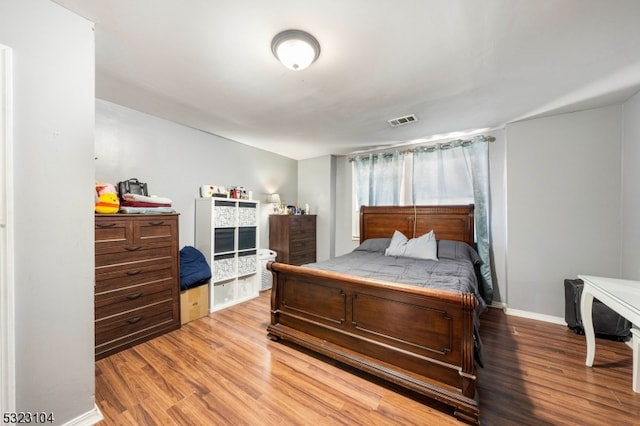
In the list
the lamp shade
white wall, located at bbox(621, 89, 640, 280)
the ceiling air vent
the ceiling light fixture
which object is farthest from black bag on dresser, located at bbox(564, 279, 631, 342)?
the lamp shade

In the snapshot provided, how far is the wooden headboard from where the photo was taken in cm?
347

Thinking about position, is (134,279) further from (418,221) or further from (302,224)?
(418,221)

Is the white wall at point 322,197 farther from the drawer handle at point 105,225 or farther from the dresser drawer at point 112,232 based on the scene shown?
the drawer handle at point 105,225

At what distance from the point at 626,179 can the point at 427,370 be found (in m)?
2.97

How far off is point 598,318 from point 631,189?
135cm

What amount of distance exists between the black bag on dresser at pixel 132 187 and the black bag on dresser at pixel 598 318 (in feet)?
16.2

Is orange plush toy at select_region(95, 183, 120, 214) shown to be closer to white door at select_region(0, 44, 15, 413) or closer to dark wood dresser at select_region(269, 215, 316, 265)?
white door at select_region(0, 44, 15, 413)

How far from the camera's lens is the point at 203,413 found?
1509mm

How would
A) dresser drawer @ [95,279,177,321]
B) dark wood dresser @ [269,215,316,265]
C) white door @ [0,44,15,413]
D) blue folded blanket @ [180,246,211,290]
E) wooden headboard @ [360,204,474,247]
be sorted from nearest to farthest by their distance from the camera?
white door @ [0,44,15,413] < dresser drawer @ [95,279,177,321] < blue folded blanket @ [180,246,211,290] < wooden headboard @ [360,204,474,247] < dark wood dresser @ [269,215,316,265]

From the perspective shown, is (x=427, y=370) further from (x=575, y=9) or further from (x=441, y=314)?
(x=575, y=9)

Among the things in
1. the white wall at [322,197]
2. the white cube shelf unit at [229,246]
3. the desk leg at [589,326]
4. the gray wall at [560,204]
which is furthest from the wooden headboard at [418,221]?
the white cube shelf unit at [229,246]

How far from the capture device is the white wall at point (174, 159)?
8.50 feet

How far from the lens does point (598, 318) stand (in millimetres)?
2420

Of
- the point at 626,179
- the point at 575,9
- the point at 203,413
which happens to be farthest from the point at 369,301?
the point at 626,179
